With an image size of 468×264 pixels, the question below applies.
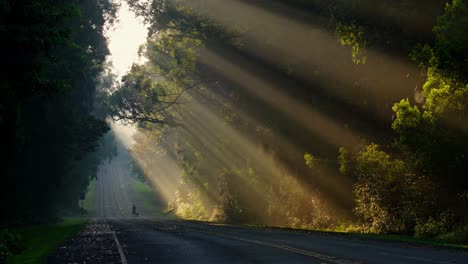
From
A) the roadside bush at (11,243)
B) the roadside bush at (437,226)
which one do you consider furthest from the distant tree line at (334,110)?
the roadside bush at (11,243)

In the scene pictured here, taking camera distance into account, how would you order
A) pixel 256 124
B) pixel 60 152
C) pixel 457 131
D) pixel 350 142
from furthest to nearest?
pixel 256 124, pixel 60 152, pixel 350 142, pixel 457 131

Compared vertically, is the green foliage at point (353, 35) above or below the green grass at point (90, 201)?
above

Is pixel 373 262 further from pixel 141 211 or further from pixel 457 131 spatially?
pixel 141 211

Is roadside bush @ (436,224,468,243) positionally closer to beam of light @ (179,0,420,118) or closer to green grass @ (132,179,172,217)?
beam of light @ (179,0,420,118)

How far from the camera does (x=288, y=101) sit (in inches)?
1614

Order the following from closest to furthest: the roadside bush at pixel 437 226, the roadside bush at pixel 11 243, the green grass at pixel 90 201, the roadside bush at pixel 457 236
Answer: the roadside bush at pixel 11 243 < the roadside bush at pixel 457 236 < the roadside bush at pixel 437 226 < the green grass at pixel 90 201

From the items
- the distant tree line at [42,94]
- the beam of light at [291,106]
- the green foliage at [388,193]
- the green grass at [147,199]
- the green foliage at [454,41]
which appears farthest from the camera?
the green grass at [147,199]

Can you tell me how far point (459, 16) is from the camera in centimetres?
2180

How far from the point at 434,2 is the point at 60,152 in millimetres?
30938

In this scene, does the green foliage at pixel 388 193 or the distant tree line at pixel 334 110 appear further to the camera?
the green foliage at pixel 388 193

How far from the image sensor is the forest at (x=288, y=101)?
929 inches

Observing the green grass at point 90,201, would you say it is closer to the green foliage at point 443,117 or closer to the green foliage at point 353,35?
the green foliage at point 353,35

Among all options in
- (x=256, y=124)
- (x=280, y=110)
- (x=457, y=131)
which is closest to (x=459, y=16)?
(x=457, y=131)

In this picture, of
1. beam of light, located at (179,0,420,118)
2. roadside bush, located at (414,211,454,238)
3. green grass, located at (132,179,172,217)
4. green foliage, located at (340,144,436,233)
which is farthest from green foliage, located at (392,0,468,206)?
green grass, located at (132,179,172,217)
